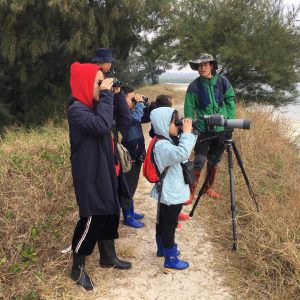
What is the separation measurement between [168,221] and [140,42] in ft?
26.7

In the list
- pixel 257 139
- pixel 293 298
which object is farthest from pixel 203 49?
pixel 293 298

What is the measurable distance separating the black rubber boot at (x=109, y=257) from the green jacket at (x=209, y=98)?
65.9 inches

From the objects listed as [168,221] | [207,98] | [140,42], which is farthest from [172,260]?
[140,42]

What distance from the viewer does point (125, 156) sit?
3.04 metres

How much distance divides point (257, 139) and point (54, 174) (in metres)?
3.45

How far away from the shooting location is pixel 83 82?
2.52 metres

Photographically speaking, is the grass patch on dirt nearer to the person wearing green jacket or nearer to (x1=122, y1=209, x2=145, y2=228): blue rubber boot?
the person wearing green jacket

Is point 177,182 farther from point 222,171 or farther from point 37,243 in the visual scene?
point 222,171

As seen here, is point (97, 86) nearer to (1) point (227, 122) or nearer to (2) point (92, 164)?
(2) point (92, 164)

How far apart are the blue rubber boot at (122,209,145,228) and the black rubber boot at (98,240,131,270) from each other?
0.75 meters

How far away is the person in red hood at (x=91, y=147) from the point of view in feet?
8.16

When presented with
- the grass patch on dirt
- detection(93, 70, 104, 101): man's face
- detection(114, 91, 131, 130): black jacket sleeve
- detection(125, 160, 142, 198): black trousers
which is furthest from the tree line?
detection(93, 70, 104, 101): man's face

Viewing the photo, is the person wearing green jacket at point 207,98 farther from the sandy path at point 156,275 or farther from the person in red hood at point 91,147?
the person in red hood at point 91,147

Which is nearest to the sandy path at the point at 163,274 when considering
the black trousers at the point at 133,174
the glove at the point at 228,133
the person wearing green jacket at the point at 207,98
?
the black trousers at the point at 133,174
